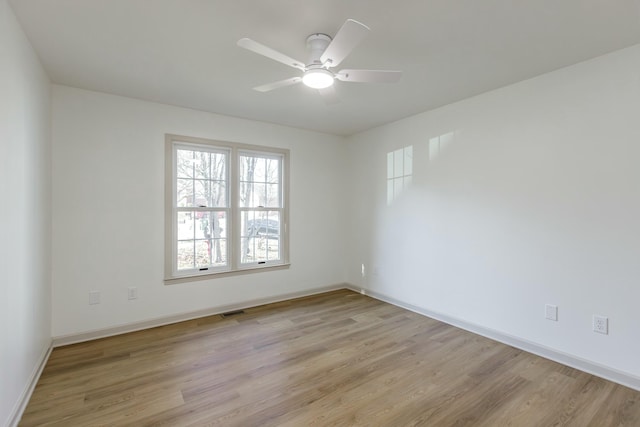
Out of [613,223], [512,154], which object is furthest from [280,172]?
[613,223]

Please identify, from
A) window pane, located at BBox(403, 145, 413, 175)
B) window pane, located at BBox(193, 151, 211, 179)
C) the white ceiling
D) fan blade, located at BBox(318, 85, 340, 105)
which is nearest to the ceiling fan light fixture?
fan blade, located at BBox(318, 85, 340, 105)

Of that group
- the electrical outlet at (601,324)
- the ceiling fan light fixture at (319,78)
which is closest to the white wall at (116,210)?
Result: the ceiling fan light fixture at (319,78)

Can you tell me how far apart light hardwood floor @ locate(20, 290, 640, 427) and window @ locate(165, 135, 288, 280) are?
2.95ft

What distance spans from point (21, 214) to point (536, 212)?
13.2 ft

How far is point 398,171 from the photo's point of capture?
4.09 metres

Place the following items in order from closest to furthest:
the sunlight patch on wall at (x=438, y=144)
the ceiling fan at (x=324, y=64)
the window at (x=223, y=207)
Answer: the ceiling fan at (x=324, y=64), the sunlight patch on wall at (x=438, y=144), the window at (x=223, y=207)

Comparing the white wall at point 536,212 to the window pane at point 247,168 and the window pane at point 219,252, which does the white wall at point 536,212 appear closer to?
the window pane at point 247,168

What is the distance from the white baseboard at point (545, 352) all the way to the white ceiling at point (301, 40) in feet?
8.02

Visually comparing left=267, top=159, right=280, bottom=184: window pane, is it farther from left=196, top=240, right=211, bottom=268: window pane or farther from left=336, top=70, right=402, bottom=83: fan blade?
left=336, top=70, right=402, bottom=83: fan blade

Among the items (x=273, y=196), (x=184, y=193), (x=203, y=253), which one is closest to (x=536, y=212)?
(x=273, y=196)

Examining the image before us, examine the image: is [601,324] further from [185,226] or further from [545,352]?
[185,226]

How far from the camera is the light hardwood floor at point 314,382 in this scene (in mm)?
1943

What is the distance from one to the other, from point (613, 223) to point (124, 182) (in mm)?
4456

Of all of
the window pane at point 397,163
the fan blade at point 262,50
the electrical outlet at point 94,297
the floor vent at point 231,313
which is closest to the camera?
the fan blade at point 262,50
